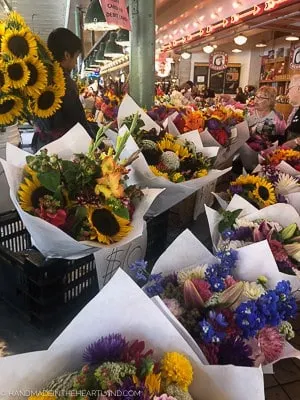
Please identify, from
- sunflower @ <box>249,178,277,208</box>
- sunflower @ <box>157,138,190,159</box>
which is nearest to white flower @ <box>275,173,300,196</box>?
sunflower @ <box>249,178,277,208</box>

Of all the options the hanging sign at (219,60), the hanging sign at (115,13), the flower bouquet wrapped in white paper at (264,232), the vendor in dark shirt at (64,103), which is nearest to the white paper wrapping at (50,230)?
the flower bouquet wrapped in white paper at (264,232)

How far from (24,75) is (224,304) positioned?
879mm

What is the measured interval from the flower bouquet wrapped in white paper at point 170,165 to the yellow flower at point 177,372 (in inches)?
32.5

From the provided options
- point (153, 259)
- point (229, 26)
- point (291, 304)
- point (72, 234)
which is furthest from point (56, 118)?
point (229, 26)

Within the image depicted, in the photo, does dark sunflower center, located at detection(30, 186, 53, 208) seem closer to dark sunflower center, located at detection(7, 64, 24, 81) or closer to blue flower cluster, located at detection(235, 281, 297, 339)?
dark sunflower center, located at detection(7, 64, 24, 81)

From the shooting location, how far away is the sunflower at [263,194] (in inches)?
56.1

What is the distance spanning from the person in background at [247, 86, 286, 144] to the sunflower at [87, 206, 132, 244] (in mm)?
1681

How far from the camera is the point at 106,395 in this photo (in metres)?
0.55

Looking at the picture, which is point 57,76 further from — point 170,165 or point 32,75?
point 170,165

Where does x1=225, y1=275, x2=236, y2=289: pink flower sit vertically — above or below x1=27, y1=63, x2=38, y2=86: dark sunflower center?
below

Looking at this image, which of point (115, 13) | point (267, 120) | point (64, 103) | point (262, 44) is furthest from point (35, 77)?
point (262, 44)

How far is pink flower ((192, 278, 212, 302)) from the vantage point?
2.68ft

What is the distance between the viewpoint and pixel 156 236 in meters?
1.49

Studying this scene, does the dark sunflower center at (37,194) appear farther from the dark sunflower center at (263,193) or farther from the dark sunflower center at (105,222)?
the dark sunflower center at (263,193)
